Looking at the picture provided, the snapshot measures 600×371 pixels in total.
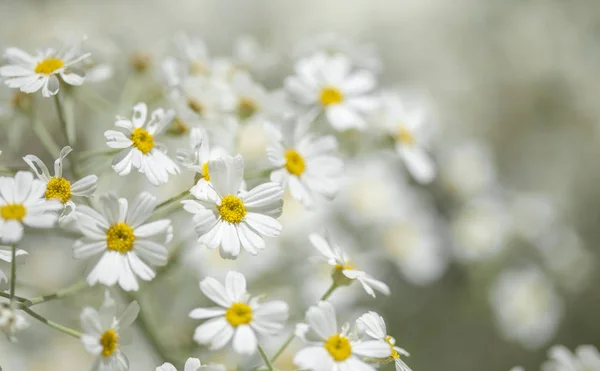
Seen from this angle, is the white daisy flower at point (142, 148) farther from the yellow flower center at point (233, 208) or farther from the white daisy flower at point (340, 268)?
the white daisy flower at point (340, 268)

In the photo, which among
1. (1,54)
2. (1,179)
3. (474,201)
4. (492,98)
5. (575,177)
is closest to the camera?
(1,179)

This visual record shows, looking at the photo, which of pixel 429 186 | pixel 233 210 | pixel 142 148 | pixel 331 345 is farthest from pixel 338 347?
pixel 429 186

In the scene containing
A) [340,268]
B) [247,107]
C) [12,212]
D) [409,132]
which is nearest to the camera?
[12,212]

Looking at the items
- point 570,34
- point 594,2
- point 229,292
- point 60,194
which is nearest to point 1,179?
point 60,194

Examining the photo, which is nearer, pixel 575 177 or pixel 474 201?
pixel 474 201

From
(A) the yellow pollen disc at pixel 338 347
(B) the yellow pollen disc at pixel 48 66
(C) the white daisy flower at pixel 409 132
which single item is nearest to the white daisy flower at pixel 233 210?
(A) the yellow pollen disc at pixel 338 347

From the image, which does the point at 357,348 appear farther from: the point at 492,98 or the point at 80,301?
the point at 492,98

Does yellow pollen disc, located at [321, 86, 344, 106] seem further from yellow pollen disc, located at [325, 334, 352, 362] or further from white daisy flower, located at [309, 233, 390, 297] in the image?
yellow pollen disc, located at [325, 334, 352, 362]

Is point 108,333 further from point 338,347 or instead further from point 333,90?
point 333,90

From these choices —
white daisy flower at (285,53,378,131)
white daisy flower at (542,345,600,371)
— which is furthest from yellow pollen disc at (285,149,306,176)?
white daisy flower at (542,345,600,371)
